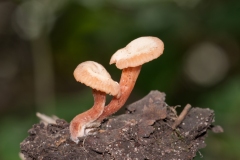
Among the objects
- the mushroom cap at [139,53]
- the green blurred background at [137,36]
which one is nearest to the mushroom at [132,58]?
the mushroom cap at [139,53]

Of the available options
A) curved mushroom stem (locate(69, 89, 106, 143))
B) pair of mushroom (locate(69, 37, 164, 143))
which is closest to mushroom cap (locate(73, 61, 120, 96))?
pair of mushroom (locate(69, 37, 164, 143))

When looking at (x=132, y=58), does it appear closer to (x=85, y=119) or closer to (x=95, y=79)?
(x=95, y=79)

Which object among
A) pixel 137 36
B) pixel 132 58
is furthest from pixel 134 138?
pixel 137 36

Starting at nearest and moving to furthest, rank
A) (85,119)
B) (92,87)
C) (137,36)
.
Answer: (92,87), (85,119), (137,36)

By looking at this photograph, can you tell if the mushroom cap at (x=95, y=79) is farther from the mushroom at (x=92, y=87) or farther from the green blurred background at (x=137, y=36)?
the green blurred background at (x=137, y=36)

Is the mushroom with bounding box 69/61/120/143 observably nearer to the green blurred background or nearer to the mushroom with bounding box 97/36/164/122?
the mushroom with bounding box 97/36/164/122

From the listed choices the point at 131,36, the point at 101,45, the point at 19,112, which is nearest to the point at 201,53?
the point at 101,45
